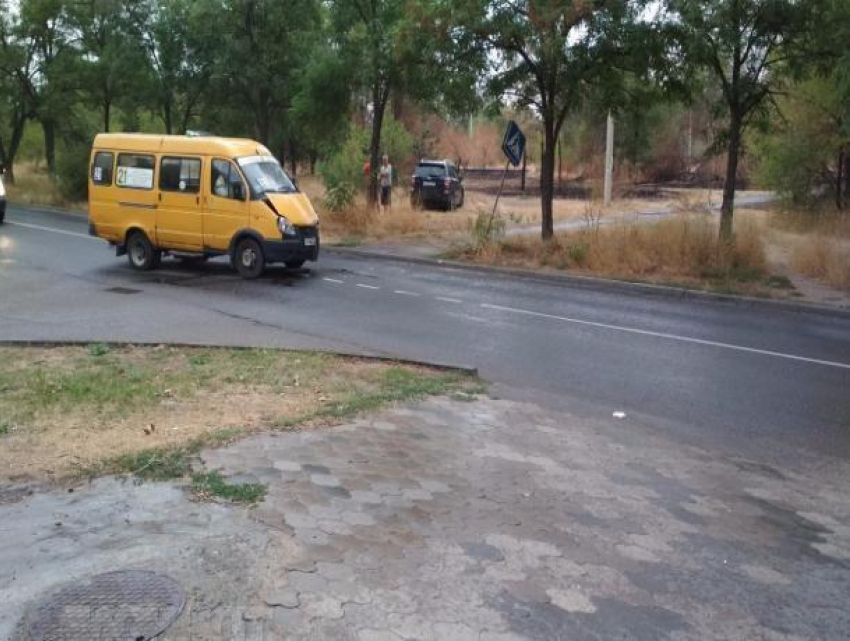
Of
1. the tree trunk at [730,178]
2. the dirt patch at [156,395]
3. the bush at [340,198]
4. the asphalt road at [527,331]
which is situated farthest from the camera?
the bush at [340,198]

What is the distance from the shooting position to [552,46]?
54.1 ft

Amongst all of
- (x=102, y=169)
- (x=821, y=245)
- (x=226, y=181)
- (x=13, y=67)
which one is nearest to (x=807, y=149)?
(x=821, y=245)

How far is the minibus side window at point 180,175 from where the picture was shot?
50.6ft

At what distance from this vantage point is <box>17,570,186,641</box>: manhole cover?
3502 millimetres

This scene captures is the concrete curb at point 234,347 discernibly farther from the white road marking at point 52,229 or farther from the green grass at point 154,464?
the white road marking at point 52,229

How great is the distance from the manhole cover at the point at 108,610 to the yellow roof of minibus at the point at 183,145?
39.9 feet

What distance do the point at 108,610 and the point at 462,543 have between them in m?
1.71

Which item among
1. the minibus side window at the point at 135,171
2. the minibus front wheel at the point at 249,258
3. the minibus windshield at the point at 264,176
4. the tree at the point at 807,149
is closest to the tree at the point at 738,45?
the tree at the point at 807,149

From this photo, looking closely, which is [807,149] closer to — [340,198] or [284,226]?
[340,198]

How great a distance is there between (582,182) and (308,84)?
33.1m

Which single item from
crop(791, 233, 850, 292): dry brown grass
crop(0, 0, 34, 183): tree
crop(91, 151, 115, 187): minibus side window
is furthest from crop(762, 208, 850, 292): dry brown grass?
crop(0, 0, 34, 183): tree

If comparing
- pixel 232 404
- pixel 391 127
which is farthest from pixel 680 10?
pixel 391 127

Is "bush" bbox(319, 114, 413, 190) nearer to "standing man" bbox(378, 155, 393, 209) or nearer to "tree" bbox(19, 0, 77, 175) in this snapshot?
"standing man" bbox(378, 155, 393, 209)

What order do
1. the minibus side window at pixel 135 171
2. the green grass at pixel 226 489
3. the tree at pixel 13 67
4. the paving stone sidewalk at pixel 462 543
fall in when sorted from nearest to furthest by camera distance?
the paving stone sidewalk at pixel 462 543 < the green grass at pixel 226 489 < the minibus side window at pixel 135 171 < the tree at pixel 13 67
